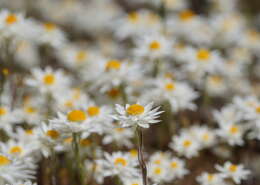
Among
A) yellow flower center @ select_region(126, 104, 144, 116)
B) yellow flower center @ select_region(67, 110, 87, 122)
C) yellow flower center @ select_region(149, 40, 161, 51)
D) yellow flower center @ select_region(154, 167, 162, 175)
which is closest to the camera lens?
yellow flower center @ select_region(126, 104, 144, 116)

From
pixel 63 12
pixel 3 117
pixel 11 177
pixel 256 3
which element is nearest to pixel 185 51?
pixel 3 117

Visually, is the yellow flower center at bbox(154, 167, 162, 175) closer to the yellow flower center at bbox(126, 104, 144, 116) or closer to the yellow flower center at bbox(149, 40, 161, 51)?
the yellow flower center at bbox(126, 104, 144, 116)

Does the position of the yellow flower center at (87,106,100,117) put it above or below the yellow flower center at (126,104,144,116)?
above

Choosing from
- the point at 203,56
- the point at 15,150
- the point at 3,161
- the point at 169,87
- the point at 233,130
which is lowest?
the point at 3,161

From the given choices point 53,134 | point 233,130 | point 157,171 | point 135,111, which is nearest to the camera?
point 135,111

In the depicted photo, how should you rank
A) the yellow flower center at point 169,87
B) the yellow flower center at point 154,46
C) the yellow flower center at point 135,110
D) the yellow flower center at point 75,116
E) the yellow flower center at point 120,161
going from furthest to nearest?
the yellow flower center at point 154,46 → the yellow flower center at point 169,87 → the yellow flower center at point 120,161 → the yellow flower center at point 75,116 → the yellow flower center at point 135,110

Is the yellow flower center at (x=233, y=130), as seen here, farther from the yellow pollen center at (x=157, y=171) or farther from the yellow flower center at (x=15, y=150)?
the yellow flower center at (x=15, y=150)

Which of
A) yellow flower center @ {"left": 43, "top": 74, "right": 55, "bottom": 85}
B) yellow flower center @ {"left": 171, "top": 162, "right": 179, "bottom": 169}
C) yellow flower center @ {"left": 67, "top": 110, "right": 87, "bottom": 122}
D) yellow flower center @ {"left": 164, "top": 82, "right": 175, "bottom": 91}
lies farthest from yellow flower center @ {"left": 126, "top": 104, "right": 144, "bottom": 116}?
yellow flower center @ {"left": 43, "top": 74, "right": 55, "bottom": 85}

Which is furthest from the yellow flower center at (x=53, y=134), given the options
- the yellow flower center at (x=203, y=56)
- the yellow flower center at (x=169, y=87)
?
the yellow flower center at (x=203, y=56)

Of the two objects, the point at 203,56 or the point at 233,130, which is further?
the point at 203,56

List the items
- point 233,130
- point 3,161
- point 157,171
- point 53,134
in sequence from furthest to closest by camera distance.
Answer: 1. point 233,130
2. point 157,171
3. point 53,134
4. point 3,161

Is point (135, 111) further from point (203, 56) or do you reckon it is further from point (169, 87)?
point (203, 56)

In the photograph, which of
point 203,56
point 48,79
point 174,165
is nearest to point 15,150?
point 48,79
